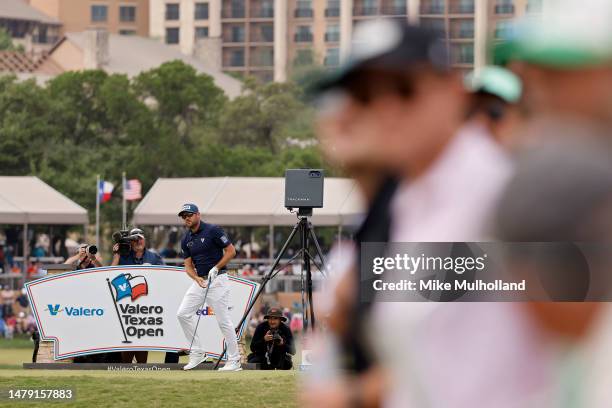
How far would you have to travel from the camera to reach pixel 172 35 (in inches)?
5418

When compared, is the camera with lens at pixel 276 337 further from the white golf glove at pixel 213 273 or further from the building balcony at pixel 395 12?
the building balcony at pixel 395 12

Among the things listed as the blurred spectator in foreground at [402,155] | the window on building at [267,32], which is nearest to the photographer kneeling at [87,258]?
the blurred spectator in foreground at [402,155]

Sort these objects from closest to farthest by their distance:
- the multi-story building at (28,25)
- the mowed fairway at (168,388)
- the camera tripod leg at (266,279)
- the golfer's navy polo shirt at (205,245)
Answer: the mowed fairway at (168,388)
the golfer's navy polo shirt at (205,245)
the camera tripod leg at (266,279)
the multi-story building at (28,25)

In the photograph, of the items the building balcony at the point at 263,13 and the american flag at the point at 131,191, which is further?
the building balcony at the point at 263,13

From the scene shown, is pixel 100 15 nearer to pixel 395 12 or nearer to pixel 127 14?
pixel 127 14

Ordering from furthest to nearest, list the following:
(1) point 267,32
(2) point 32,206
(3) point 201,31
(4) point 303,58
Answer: (3) point 201,31 < (1) point 267,32 < (2) point 32,206 < (4) point 303,58

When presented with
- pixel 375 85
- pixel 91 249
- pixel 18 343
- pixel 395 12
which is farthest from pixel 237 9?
pixel 375 85

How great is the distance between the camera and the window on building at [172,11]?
138 meters

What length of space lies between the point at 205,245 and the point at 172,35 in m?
124

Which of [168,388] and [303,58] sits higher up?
[303,58]

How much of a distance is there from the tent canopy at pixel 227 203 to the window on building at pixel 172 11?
304ft

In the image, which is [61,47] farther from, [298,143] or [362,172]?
[362,172]

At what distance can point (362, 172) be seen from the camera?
223 centimetres

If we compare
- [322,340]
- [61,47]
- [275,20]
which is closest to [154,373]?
[322,340]
